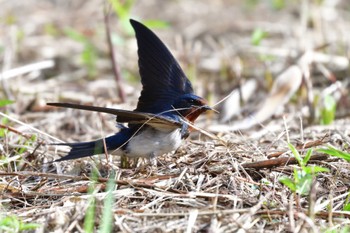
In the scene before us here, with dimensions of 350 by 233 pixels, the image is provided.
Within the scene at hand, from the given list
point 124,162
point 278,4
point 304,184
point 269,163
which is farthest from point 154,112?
point 278,4

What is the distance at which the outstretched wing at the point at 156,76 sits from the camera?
13.6 feet

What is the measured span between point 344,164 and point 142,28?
1.42 meters

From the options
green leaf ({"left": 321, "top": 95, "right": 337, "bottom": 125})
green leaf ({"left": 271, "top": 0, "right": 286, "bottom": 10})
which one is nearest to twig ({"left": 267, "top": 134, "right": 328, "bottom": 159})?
green leaf ({"left": 321, "top": 95, "right": 337, "bottom": 125})

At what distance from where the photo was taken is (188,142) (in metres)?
4.25

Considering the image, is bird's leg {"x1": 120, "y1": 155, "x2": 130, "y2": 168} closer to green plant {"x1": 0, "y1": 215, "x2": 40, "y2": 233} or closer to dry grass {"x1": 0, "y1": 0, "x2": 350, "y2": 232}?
dry grass {"x1": 0, "y1": 0, "x2": 350, "y2": 232}

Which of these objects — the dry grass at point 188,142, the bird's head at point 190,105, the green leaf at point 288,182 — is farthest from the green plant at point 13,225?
the bird's head at point 190,105

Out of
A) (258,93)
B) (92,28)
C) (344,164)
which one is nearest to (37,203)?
(344,164)

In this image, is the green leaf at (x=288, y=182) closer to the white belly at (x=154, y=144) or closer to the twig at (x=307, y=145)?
the twig at (x=307, y=145)

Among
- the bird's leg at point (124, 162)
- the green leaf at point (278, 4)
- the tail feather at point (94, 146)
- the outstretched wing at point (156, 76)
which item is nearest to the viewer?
the tail feather at point (94, 146)

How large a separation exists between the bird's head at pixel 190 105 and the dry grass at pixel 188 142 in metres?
0.19

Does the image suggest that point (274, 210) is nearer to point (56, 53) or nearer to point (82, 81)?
point (82, 81)

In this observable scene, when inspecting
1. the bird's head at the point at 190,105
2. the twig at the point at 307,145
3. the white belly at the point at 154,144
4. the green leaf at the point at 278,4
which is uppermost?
the green leaf at the point at 278,4

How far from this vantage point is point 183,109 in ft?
13.4

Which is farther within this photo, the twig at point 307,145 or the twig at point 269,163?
the twig at point 307,145
